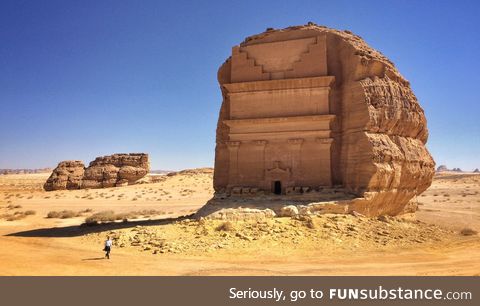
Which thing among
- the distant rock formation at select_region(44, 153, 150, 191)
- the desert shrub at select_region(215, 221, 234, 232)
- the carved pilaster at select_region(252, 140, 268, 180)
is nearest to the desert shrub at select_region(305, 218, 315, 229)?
the desert shrub at select_region(215, 221, 234, 232)

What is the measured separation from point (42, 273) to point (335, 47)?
1529 cm

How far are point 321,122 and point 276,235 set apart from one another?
6.27 metres

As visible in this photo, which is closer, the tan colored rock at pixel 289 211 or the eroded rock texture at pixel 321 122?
the tan colored rock at pixel 289 211

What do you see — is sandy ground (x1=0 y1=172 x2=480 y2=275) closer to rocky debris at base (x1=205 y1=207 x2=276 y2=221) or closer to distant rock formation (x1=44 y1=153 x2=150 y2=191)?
rocky debris at base (x1=205 y1=207 x2=276 y2=221)

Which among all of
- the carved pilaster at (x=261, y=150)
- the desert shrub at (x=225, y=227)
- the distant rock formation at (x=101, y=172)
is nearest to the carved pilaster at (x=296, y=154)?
the carved pilaster at (x=261, y=150)

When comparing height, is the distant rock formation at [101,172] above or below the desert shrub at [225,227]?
above

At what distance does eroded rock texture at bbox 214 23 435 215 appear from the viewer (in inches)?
615

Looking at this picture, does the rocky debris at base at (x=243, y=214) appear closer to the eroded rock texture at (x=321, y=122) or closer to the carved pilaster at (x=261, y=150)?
the eroded rock texture at (x=321, y=122)

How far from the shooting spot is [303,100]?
17062mm

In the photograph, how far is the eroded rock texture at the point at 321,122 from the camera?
15633mm

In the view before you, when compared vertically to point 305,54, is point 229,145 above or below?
below
